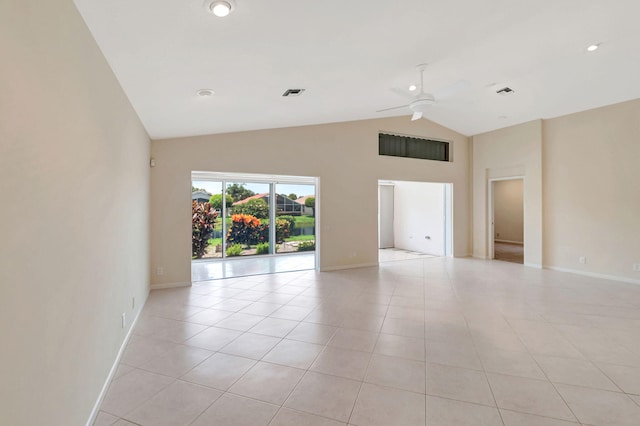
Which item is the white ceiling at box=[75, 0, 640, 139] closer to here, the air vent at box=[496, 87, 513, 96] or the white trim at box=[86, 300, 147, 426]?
the air vent at box=[496, 87, 513, 96]

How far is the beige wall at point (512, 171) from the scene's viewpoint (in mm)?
6793

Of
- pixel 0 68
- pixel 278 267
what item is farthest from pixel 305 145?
pixel 0 68

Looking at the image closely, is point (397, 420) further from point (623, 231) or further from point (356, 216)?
point (623, 231)

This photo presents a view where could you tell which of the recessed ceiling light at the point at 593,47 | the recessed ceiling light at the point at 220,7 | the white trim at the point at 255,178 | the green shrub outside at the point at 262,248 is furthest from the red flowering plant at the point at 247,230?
the recessed ceiling light at the point at 593,47

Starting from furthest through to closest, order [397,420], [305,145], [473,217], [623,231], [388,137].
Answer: [473,217] < [388,137] < [305,145] < [623,231] < [397,420]

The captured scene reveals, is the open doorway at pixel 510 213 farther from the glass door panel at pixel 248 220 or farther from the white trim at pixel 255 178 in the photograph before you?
the glass door panel at pixel 248 220

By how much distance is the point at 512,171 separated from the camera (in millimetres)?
7402

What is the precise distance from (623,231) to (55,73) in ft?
26.2

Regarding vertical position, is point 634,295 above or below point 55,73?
below

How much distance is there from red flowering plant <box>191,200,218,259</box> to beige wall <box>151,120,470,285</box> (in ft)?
8.31

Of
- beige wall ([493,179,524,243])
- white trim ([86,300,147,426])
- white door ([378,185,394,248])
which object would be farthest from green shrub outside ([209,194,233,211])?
beige wall ([493,179,524,243])

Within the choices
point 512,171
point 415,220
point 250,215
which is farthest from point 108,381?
point 415,220

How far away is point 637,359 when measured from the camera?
278 centimetres

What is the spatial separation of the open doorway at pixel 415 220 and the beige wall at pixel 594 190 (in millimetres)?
2346
